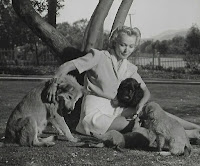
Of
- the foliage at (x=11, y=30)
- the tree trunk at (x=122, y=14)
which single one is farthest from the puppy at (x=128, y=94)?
the foliage at (x=11, y=30)

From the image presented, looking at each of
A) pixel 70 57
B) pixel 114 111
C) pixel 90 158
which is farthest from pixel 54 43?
pixel 90 158

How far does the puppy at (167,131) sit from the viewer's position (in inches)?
198

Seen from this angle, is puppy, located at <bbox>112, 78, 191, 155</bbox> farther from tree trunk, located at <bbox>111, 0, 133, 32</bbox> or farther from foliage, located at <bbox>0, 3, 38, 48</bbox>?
foliage, located at <bbox>0, 3, 38, 48</bbox>

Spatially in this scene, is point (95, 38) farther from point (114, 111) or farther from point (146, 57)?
point (146, 57)

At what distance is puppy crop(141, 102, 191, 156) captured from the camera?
16.5ft

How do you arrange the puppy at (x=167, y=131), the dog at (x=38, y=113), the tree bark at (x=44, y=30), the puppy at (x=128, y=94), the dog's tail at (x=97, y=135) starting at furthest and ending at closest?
the tree bark at (x=44, y=30)
the puppy at (x=128, y=94)
the dog's tail at (x=97, y=135)
the dog at (x=38, y=113)
the puppy at (x=167, y=131)

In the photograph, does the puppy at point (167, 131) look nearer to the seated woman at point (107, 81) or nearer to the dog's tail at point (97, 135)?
the seated woman at point (107, 81)

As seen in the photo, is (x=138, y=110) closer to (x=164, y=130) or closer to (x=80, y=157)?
(x=164, y=130)

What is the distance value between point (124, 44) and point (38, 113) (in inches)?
69.3

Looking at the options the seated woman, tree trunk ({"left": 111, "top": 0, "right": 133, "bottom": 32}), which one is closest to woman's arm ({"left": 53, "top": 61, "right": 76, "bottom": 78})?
the seated woman

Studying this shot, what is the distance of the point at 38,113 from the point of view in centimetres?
545

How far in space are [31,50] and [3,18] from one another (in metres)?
4.93

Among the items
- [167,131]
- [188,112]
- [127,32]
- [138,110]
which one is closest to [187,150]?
[167,131]

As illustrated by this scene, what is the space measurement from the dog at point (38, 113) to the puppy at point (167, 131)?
1186 millimetres
